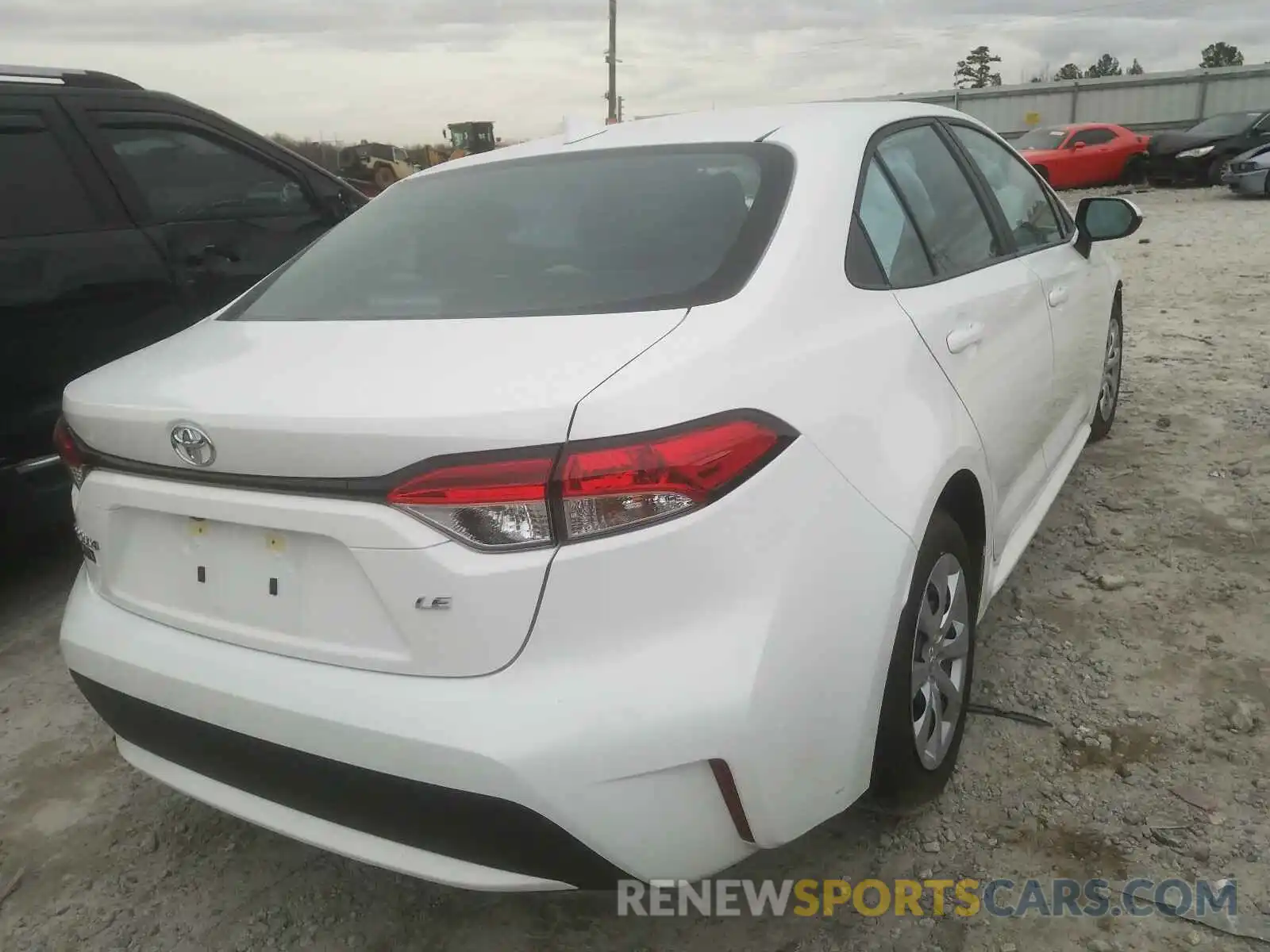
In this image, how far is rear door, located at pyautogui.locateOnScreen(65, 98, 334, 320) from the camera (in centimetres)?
384

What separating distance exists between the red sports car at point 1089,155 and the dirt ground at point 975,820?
56.1 ft

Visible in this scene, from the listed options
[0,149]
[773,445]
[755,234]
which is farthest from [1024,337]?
[0,149]

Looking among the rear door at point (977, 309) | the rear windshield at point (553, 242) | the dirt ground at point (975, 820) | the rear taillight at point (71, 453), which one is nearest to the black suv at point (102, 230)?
the dirt ground at point (975, 820)

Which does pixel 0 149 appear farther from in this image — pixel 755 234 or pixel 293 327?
pixel 755 234

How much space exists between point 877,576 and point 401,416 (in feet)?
2.79

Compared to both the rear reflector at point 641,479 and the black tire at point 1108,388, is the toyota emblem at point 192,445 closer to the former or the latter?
the rear reflector at point 641,479

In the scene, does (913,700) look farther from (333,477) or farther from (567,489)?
(333,477)

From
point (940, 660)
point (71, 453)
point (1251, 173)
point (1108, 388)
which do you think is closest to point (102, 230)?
point (71, 453)

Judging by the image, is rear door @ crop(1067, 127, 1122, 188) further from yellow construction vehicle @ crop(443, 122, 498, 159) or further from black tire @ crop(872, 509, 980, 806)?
black tire @ crop(872, 509, 980, 806)

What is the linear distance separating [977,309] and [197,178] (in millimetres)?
3266

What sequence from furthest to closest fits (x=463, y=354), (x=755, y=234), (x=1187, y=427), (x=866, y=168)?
(x=1187, y=427) < (x=866, y=168) < (x=755, y=234) < (x=463, y=354)

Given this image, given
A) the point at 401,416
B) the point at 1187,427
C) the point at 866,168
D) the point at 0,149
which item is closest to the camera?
the point at 401,416

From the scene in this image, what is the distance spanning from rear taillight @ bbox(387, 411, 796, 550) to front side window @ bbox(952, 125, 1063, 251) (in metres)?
1.99

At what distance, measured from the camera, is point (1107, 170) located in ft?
61.7
